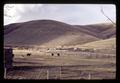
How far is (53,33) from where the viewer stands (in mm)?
4918

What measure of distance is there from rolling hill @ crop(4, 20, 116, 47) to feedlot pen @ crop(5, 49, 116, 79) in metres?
0.22

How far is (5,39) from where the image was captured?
4.63 m

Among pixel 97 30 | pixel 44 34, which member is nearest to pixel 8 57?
pixel 44 34

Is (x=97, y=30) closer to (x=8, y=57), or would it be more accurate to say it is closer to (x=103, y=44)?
(x=103, y=44)

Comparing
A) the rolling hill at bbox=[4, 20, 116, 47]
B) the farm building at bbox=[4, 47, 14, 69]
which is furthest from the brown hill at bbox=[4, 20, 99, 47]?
the farm building at bbox=[4, 47, 14, 69]

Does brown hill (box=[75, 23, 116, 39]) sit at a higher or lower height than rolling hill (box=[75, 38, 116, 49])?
higher

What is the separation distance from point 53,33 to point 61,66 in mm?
626

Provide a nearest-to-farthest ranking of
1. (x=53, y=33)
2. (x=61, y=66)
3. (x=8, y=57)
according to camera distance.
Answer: (x=8, y=57)
(x=61, y=66)
(x=53, y=33)

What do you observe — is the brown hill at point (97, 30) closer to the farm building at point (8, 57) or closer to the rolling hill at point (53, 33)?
the rolling hill at point (53, 33)

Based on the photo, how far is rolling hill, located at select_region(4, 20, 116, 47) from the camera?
4.85 metres

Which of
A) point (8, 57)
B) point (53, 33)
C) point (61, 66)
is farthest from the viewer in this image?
point (53, 33)

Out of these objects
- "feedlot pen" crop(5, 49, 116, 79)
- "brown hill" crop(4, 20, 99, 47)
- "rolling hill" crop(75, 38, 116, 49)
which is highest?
"brown hill" crop(4, 20, 99, 47)

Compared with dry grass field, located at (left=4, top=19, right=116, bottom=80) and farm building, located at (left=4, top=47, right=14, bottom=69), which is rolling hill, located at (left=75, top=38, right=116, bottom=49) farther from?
farm building, located at (left=4, top=47, right=14, bottom=69)

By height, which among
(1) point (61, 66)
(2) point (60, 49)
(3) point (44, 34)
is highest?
(3) point (44, 34)
